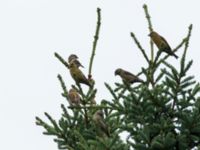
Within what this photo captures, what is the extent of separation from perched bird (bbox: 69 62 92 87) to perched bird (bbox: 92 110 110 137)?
36 cm

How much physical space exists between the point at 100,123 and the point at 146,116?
60 centimetres

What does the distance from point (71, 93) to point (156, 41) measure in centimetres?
139

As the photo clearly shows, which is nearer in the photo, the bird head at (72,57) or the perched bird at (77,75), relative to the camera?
the perched bird at (77,75)

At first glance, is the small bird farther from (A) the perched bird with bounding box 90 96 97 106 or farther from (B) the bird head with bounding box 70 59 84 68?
(B) the bird head with bounding box 70 59 84 68

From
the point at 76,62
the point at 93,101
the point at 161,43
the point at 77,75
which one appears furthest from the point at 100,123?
the point at 76,62

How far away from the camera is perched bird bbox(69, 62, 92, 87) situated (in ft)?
23.5

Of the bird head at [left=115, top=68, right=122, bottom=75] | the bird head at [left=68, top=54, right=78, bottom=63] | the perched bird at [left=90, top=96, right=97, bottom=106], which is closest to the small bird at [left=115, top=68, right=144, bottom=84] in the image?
the bird head at [left=115, top=68, right=122, bottom=75]

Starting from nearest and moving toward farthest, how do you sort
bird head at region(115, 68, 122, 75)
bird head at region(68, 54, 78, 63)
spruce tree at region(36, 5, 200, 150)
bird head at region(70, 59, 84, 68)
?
spruce tree at region(36, 5, 200, 150) < bird head at region(115, 68, 122, 75) < bird head at region(70, 59, 84, 68) < bird head at region(68, 54, 78, 63)

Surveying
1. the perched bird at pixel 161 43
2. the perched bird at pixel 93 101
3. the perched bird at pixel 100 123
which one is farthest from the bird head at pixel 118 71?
the perched bird at pixel 100 123

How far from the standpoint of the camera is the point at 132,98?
243 inches

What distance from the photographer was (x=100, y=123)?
659cm

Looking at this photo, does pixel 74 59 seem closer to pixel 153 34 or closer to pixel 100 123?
pixel 153 34

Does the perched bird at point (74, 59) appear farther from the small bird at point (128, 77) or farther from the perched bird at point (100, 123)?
the perched bird at point (100, 123)

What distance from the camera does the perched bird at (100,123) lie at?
6569mm
